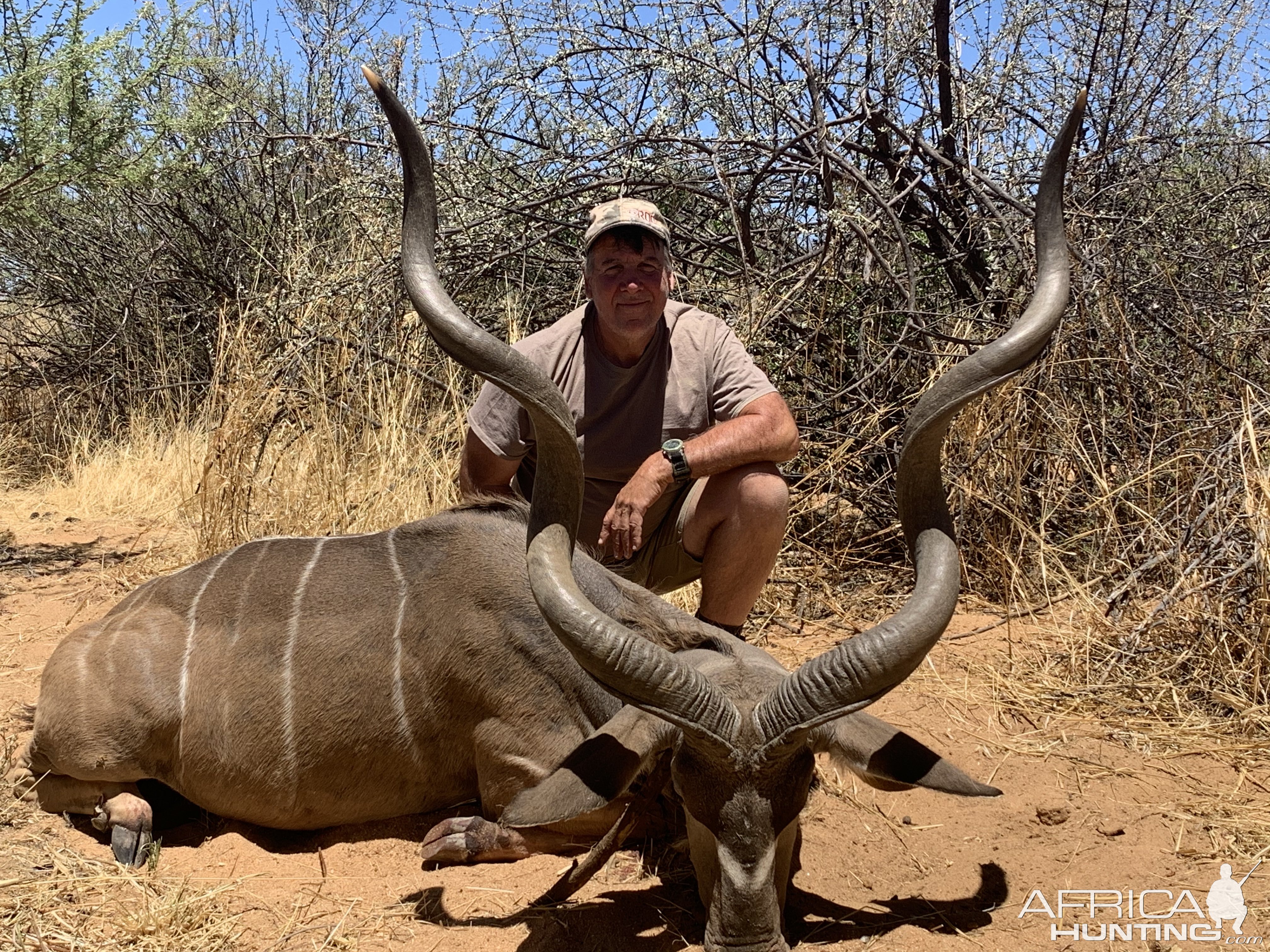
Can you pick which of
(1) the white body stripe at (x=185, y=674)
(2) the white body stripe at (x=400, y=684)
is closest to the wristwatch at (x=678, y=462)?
(2) the white body stripe at (x=400, y=684)

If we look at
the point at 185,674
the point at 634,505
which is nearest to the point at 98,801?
the point at 185,674

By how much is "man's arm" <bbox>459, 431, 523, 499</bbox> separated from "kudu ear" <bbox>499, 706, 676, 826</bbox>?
1332 mm

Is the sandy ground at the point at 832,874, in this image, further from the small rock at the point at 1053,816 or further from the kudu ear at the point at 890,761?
the kudu ear at the point at 890,761

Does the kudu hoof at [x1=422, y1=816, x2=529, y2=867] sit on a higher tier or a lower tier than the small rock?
lower

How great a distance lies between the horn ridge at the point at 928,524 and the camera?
2.26 meters

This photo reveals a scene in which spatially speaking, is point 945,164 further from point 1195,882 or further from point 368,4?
point 368,4

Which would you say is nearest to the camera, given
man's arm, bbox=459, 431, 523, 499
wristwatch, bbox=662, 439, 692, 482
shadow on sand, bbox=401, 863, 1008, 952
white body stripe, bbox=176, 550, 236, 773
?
shadow on sand, bbox=401, 863, 1008, 952

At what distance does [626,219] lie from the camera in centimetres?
367

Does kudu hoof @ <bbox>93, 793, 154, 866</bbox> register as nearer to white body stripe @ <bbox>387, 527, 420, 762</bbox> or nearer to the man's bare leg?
white body stripe @ <bbox>387, 527, 420, 762</bbox>

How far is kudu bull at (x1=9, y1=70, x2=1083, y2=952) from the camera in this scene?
7.47 feet

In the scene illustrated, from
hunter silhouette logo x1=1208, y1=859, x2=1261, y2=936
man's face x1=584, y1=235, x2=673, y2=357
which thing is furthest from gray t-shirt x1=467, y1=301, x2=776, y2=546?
hunter silhouette logo x1=1208, y1=859, x2=1261, y2=936

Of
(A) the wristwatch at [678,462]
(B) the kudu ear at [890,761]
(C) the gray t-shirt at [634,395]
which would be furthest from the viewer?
(C) the gray t-shirt at [634,395]

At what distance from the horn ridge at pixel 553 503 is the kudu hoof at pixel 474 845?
887 millimetres

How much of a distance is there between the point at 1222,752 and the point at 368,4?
8.72 metres
